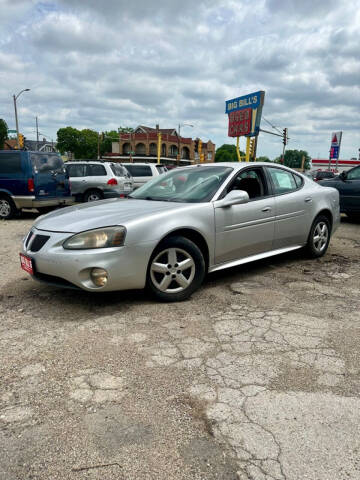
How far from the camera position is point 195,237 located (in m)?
4.00

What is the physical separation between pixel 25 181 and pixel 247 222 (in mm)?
7170

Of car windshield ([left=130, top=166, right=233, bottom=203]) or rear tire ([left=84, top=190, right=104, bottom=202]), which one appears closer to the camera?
car windshield ([left=130, top=166, right=233, bottom=203])

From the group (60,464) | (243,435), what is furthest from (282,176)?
(60,464)

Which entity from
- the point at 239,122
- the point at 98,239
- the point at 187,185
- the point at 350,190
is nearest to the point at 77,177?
the point at 350,190

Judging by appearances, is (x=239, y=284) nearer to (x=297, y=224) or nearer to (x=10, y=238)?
(x=297, y=224)

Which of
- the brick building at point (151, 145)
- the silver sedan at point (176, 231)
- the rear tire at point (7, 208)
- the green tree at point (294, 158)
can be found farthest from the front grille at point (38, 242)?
the green tree at point (294, 158)

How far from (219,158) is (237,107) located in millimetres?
90695

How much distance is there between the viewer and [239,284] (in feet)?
14.6

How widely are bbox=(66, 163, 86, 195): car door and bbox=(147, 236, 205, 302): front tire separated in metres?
9.21

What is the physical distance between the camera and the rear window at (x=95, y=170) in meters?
12.3

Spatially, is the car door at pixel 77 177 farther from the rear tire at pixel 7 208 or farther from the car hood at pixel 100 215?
the car hood at pixel 100 215

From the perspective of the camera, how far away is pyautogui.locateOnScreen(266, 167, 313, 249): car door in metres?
4.93

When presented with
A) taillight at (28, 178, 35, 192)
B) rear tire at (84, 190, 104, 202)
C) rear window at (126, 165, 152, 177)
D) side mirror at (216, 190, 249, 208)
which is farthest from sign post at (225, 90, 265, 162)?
side mirror at (216, 190, 249, 208)

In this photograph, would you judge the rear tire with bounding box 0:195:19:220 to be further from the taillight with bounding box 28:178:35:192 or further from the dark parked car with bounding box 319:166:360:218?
the dark parked car with bounding box 319:166:360:218
